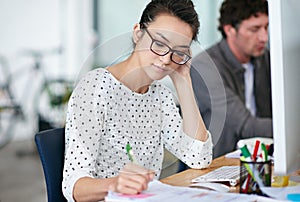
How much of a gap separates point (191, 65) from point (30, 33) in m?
4.89

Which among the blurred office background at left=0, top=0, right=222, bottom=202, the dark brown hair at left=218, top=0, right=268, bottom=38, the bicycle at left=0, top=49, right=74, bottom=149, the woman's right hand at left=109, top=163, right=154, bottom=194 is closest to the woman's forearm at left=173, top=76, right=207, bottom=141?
the woman's right hand at left=109, top=163, right=154, bottom=194

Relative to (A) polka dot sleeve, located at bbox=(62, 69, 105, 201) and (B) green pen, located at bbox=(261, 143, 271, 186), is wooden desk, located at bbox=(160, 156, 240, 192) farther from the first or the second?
(A) polka dot sleeve, located at bbox=(62, 69, 105, 201)

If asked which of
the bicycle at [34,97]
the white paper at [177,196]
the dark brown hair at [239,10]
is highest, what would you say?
the dark brown hair at [239,10]

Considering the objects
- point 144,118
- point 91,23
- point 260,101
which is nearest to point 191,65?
point 144,118

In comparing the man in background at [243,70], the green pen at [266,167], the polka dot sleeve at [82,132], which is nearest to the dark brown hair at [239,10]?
the man in background at [243,70]

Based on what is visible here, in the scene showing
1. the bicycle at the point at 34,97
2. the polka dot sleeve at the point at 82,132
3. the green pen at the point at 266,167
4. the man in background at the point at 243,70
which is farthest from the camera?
the bicycle at the point at 34,97

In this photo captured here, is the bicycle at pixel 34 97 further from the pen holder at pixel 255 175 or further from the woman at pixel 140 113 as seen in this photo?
the pen holder at pixel 255 175

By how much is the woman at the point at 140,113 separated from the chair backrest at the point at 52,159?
33mm

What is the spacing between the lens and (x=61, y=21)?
6.43 m

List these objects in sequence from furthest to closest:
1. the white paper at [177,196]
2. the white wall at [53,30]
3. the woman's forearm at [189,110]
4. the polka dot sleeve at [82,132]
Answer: the white wall at [53,30]
the woman's forearm at [189,110]
the polka dot sleeve at [82,132]
the white paper at [177,196]

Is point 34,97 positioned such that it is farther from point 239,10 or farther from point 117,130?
point 117,130

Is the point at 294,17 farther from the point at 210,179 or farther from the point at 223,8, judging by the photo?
the point at 223,8

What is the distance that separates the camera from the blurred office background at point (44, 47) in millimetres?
5863

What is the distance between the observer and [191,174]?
5.08 feet
